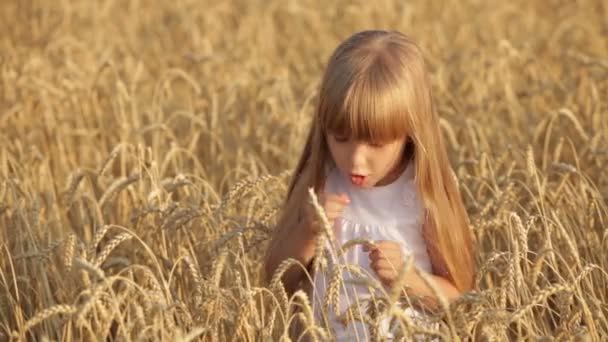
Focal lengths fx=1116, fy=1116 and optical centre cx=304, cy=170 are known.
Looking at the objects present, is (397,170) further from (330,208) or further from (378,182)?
(330,208)

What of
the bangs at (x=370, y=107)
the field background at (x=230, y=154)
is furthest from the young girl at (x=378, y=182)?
the field background at (x=230, y=154)

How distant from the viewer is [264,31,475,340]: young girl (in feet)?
→ 8.87

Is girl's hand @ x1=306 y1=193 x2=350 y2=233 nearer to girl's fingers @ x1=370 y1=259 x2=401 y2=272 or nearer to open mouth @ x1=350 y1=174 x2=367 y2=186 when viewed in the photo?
open mouth @ x1=350 y1=174 x2=367 y2=186

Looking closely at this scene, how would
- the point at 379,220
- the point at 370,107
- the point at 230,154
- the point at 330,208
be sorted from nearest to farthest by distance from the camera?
1. the point at 370,107
2. the point at 330,208
3. the point at 379,220
4. the point at 230,154

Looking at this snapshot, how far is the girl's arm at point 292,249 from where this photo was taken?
2805 mm

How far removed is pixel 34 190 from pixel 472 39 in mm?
3419

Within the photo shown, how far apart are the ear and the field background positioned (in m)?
0.15

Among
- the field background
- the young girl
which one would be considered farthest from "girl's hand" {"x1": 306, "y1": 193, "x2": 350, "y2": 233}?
the field background

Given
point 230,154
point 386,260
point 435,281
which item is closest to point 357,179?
point 386,260

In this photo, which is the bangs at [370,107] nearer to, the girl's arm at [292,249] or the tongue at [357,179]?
the tongue at [357,179]

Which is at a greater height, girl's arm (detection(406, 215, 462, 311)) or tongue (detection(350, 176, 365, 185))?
tongue (detection(350, 176, 365, 185))

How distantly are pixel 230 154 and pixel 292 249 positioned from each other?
1.87 metres

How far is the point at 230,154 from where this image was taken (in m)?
4.66

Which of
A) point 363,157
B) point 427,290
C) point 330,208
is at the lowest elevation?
point 427,290
